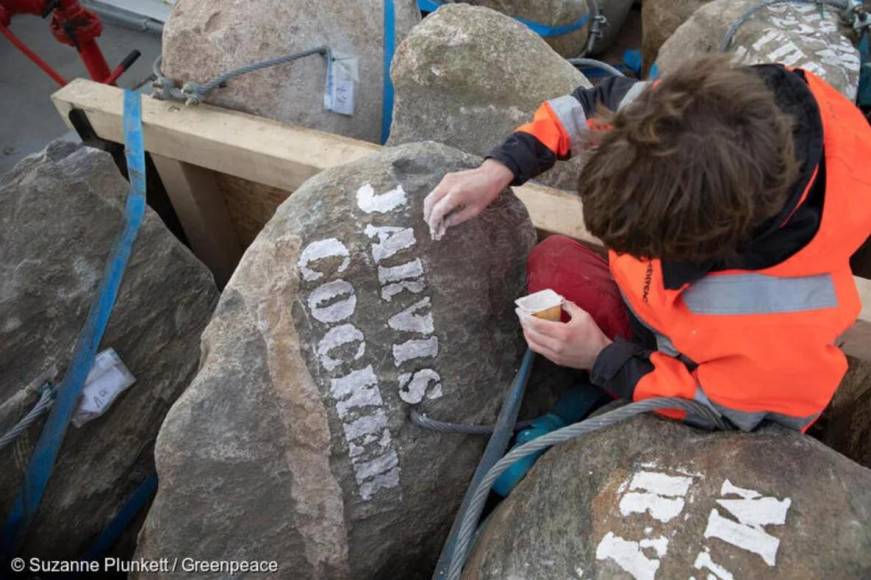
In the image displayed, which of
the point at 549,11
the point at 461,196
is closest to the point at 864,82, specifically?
the point at 549,11

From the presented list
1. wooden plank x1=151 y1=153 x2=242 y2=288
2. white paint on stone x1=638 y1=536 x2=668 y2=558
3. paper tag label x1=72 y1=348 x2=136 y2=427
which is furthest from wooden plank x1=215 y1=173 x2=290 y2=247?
white paint on stone x1=638 y1=536 x2=668 y2=558

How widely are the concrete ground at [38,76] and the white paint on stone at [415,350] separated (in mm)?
2881

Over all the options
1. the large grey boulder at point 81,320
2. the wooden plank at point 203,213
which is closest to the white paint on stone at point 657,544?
the large grey boulder at point 81,320

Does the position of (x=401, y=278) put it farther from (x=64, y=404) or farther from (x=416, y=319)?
(x=64, y=404)

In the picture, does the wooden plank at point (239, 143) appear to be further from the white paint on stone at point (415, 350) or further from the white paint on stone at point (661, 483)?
the white paint on stone at point (661, 483)

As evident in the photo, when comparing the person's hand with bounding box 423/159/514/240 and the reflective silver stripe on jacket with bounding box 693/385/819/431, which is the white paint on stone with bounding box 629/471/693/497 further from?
the person's hand with bounding box 423/159/514/240

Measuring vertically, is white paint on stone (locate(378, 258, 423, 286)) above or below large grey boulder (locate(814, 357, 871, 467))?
above

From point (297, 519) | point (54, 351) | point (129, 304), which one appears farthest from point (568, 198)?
point (54, 351)

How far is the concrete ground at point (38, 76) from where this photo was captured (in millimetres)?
3715

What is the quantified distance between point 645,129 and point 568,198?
3.00 feet

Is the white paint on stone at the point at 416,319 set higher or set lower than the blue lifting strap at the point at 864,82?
higher

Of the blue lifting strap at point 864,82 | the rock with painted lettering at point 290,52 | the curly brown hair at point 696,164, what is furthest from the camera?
the blue lifting strap at point 864,82

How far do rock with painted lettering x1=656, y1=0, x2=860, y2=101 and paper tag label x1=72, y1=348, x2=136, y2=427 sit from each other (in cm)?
195

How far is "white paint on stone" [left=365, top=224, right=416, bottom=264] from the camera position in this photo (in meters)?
1.38
